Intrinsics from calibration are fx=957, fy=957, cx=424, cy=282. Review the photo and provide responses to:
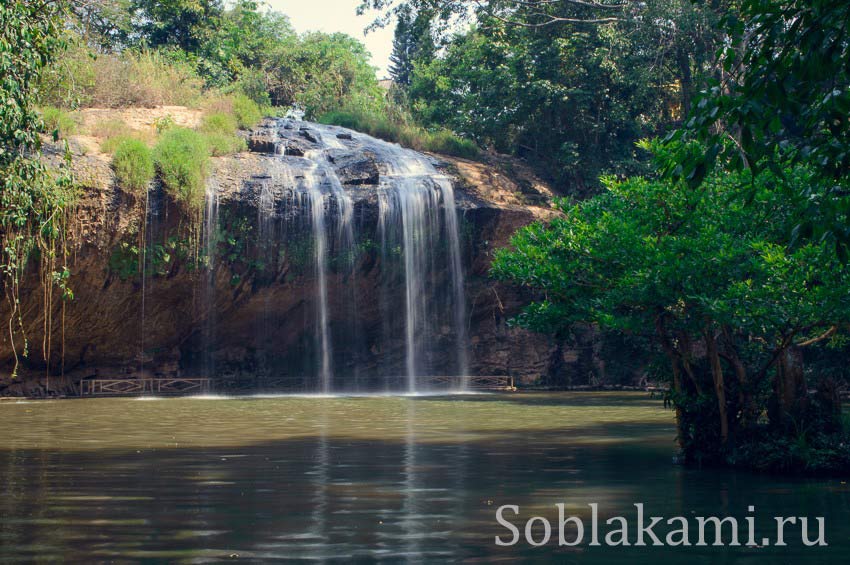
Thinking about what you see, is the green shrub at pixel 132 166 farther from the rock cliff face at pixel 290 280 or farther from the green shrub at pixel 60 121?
the green shrub at pixel 60 121

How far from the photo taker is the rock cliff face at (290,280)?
85.0 ft

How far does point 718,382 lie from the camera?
10.9 metres

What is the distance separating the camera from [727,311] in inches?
397

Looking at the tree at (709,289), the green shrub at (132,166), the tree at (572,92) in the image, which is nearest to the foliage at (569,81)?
the tree at (572,92)

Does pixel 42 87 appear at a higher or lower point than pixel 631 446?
higher

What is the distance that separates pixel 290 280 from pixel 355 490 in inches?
782

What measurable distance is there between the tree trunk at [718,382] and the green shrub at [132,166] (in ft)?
60.1

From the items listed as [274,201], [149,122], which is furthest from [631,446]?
[149,122]

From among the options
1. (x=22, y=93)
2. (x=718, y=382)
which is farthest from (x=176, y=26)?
(x=718, y=382)

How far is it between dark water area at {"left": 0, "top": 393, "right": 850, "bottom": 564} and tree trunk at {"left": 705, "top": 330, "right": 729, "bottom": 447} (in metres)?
0.70

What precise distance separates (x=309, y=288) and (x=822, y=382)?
19681 millimetres

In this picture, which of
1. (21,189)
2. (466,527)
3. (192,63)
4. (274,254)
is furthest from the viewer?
(192,63)

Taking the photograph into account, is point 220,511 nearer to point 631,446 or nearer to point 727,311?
point 727,311

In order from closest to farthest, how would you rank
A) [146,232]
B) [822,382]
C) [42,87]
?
1. [822,382]
2. [42,87]
3. [146,232]
